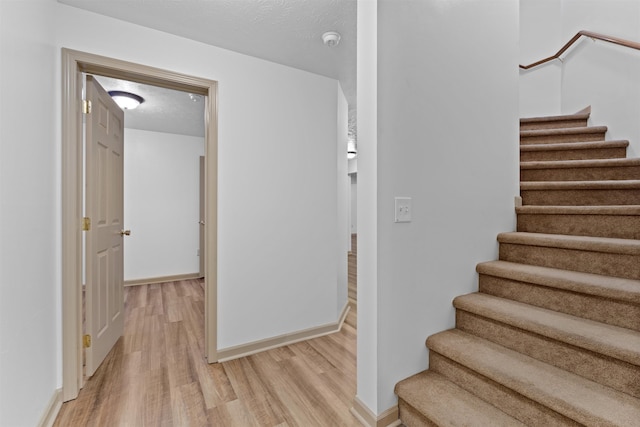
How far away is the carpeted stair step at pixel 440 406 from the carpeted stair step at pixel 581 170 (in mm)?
1800

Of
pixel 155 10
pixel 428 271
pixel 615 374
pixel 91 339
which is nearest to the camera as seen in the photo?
pixel 615 374

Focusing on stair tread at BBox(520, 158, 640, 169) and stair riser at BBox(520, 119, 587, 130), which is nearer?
stair tread at BBox(520, 158, 640, 169)

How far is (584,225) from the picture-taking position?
70.5 inches

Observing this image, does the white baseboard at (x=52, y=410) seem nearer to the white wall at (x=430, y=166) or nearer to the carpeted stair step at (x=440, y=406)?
the white wall at (x=430, y=166)

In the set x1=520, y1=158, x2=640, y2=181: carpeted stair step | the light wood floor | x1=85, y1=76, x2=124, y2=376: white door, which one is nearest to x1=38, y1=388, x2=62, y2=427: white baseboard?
the light wood floor

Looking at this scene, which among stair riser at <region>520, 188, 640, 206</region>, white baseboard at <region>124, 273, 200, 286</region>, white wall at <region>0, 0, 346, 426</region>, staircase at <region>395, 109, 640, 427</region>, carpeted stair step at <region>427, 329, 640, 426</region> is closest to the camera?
carpeted stair step at <region>427, 329, 640, 426</region>

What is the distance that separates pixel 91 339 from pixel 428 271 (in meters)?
2.24

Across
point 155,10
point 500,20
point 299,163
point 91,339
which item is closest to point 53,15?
point 155,10

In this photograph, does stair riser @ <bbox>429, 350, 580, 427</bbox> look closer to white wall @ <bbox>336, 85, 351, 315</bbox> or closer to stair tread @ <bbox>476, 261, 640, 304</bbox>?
stair tread @ <bbox>476, 261, 640, 304</bbox>

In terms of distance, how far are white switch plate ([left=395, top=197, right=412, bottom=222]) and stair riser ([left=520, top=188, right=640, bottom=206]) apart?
131 centimetres

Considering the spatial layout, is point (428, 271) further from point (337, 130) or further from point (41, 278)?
point (41, 278)

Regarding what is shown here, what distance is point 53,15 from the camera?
1727 millimetres

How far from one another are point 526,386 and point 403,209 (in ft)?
2.92

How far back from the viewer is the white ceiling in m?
1.77
